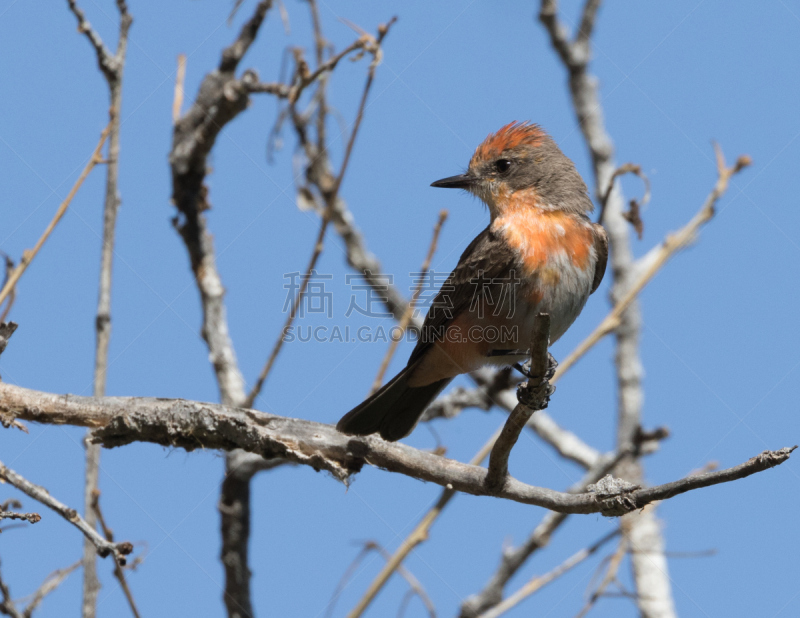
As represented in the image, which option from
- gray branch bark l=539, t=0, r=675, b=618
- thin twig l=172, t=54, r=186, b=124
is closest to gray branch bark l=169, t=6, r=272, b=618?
thin twig l=172, t=54, r=186, b=124

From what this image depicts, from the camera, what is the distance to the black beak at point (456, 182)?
17.3ft

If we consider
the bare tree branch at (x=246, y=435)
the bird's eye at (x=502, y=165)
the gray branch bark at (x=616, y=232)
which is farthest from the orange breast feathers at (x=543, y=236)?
the gray branch bark at (x=616, y=232)

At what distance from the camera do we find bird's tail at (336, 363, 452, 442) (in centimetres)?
455

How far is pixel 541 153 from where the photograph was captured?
5156mm

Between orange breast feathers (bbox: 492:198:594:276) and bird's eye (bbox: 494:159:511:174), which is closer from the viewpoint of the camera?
orange breast feathers (bbox: 492:198:594:276)

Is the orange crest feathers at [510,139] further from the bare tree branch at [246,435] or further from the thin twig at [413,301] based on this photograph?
the bare tree branch at [246,435]

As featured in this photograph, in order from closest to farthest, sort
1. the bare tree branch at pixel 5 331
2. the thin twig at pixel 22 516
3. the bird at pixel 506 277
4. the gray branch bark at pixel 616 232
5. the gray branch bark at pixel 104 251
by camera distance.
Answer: the thin twig at pixel 22 516 → the bare tree branch at pixel 5 331 → the gray branch bark at pixel 104 251 → the bird at pixel 506 277 → the gray branch bark at pixel 616 232

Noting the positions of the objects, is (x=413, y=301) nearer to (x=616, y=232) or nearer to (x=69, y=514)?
(x=69, y=514)

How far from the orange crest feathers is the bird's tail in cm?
156

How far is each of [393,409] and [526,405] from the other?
1595mm

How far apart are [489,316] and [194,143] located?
2.69 m

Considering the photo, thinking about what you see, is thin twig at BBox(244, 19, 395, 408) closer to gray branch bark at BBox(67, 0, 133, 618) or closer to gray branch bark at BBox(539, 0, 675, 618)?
gray branch bark at BBox(67, 0, 133, 618)

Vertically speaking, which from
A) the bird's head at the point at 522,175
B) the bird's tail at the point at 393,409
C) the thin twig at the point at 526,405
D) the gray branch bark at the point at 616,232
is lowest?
the thin twig at the point at 526,405

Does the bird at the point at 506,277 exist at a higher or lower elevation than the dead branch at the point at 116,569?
higher
